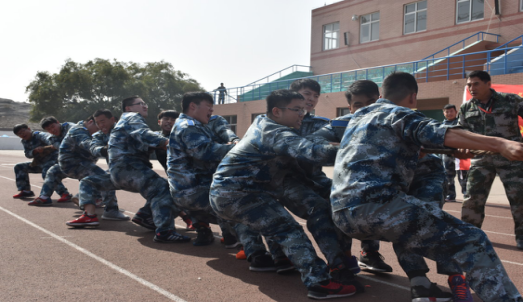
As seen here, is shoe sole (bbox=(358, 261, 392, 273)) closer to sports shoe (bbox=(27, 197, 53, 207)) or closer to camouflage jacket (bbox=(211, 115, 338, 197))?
camouflage jacket (bbox=(211, 115, 338, 197))

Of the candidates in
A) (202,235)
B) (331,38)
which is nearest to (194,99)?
(202,235)

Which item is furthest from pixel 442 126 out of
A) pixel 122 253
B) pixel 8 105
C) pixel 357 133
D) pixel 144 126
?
pixel 8 105

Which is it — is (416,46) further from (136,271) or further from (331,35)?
(136,271)

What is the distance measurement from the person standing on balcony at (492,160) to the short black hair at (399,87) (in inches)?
116

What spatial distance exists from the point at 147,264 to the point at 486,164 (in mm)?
4309

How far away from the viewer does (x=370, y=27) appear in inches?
Answer: 1199

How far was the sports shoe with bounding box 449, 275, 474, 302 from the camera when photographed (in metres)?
3.62

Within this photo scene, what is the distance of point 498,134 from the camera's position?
19.9ft

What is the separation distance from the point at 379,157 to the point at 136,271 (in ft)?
9.20

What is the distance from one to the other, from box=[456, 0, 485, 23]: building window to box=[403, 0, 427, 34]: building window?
6.76 feet

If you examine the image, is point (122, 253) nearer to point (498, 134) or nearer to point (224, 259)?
point (224, 259)

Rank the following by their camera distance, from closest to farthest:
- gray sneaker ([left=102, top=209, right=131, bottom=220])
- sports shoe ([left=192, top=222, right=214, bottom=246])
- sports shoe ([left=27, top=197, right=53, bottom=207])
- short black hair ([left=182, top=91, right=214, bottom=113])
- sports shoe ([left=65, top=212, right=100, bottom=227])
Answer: short black hair ([left=182, top=91, right=214, bottom=113]) < sports shoe ([left=192, top=222, right=214, bottom=246]) < sports shoe ([left=65, top=212, right=100, bottom=227]) < gray sneaker ([left=102, top=209, right=131, bottom=220]) < sports shoe ([left=27, top=197, right=53, bottom=207])

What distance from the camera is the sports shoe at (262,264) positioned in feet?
15.9

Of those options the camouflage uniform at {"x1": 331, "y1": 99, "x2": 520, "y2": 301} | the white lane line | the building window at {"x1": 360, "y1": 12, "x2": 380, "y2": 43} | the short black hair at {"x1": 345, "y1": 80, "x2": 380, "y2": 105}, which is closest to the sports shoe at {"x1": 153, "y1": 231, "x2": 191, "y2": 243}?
the white lane line
